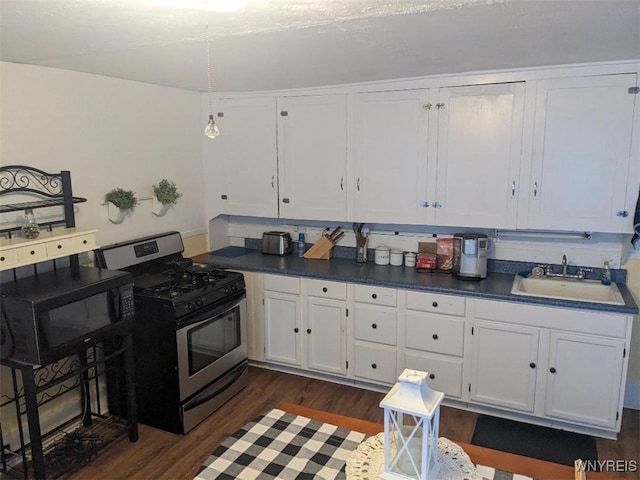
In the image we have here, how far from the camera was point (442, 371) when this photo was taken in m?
3.25

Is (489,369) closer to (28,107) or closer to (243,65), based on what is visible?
(243,65)

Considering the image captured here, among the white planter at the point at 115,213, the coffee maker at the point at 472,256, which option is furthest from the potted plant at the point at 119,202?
the coffee maker at the point at 472,256

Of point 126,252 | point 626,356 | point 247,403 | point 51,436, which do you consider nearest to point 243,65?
point 126,252

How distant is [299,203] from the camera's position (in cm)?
383

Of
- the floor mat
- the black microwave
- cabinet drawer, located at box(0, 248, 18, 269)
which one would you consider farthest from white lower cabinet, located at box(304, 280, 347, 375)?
cabinet drawer, located at box(0, 248, 18, 269)

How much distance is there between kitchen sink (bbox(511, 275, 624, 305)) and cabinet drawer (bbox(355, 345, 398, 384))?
0.96m

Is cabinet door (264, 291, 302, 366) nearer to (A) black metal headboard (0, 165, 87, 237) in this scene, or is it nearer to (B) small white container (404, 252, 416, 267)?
(B) small white container (404, 252, 416, 267)

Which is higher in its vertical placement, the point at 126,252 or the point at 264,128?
the point at 264,128

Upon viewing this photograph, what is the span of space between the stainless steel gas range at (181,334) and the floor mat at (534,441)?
1.68 metres

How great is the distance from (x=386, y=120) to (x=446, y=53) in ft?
3.06

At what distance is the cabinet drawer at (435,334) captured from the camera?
10.4 feet

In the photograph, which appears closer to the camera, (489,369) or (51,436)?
(51,436)

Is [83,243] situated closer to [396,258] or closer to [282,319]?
[282,319]

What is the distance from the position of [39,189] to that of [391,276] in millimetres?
2263
